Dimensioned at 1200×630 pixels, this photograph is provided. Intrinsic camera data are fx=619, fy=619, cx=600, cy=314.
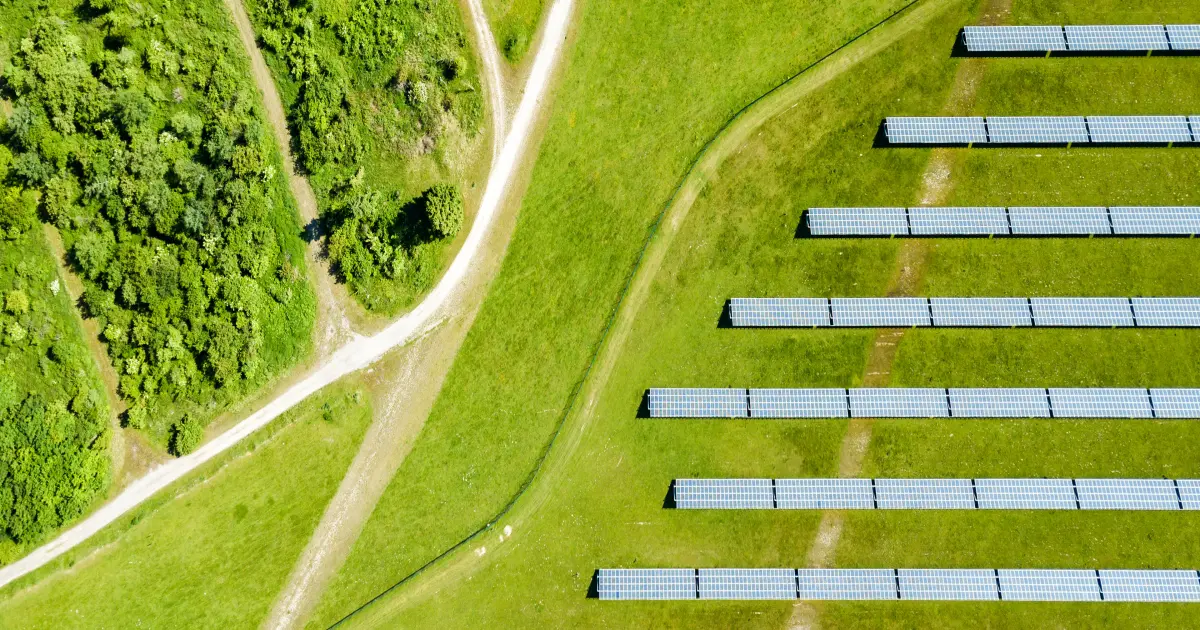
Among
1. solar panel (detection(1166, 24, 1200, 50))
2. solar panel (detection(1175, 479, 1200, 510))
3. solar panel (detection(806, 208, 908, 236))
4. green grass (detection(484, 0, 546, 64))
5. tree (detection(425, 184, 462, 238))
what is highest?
green grass (detection(484, 0, 546, 64))

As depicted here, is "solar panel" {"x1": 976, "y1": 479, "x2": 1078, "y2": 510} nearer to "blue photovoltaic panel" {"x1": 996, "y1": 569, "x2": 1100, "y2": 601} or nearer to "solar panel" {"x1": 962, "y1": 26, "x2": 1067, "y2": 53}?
"blue photovoltaic panel" {"x1": 996, "y1": 569, "x2": 1100, "y2": 601}

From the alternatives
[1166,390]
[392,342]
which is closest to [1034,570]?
[1166,390]

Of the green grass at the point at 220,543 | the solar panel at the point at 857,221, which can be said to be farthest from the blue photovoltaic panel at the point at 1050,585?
the green grass at the point at 220,543

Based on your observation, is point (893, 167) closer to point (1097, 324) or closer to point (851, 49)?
point (851, 49)

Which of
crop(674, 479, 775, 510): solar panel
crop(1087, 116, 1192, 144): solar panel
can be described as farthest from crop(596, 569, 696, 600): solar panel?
crop(1087, 116, 1192, 144): solar panel

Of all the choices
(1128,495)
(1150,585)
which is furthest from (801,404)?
(1150,585)
